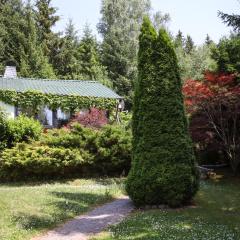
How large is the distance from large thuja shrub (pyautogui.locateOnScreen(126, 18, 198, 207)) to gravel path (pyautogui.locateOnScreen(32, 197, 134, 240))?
64cm

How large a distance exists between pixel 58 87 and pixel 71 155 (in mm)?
13421

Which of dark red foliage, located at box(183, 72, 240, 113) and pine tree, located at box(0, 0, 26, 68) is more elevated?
pine tree, located at box(0, 0, 26, 68)

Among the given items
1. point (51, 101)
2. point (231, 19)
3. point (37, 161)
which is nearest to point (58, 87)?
point (51, 101)

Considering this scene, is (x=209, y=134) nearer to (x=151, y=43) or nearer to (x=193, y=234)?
(x=151, y=43)

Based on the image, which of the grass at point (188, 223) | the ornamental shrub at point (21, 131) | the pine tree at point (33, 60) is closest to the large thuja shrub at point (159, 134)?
the grass at point (188, 223)

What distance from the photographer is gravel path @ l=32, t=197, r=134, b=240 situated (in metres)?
8.63

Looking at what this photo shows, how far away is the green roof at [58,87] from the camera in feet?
89.2

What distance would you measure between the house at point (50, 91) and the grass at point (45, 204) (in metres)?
11.3

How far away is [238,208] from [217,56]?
351 inches

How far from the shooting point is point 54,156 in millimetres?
16031

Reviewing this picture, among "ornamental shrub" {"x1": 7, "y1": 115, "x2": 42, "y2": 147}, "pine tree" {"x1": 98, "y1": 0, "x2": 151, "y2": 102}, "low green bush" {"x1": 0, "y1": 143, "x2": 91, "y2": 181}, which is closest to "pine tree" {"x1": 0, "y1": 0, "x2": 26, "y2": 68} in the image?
"pine tree" {"x1": 98, "y1": 0, "x2": 151, "y2": 102}

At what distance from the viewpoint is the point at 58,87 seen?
28828 millimetres

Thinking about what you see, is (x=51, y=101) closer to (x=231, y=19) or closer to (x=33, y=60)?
(x=33, y=60)

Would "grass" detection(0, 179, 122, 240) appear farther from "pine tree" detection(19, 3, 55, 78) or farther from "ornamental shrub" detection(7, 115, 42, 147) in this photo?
"pine tree" detection(19, 3, 55, 78)
